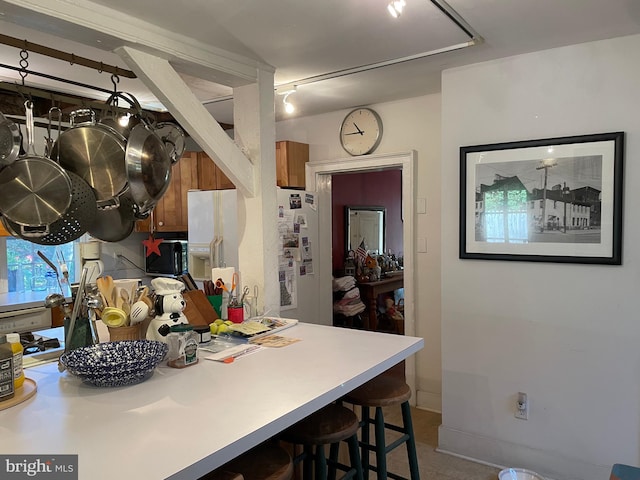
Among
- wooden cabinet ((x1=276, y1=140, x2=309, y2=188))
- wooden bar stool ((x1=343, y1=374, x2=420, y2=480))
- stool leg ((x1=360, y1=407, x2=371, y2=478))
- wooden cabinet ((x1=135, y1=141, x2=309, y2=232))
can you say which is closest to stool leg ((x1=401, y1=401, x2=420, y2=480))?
wooden bar stool ((x1=343, y1=374, x2=420, y2=480))

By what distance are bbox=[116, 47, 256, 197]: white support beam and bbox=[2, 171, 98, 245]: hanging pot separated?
50 centimetres

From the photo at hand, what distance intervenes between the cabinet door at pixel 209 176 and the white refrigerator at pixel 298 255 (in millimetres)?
880

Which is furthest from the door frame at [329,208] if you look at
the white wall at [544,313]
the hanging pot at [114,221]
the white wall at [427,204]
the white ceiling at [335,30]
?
the hanging pot at [114,221]

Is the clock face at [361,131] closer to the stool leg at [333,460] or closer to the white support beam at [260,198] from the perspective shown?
the white support beam at [260,198]

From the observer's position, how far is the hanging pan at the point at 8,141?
5.35ft

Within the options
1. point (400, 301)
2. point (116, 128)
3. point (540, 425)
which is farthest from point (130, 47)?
point (400, 301)

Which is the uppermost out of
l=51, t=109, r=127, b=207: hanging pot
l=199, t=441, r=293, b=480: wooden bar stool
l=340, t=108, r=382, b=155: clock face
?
l=340, t=108, r=382, b=155: clock face

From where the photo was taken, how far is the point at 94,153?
197cm

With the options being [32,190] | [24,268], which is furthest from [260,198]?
[24,268]

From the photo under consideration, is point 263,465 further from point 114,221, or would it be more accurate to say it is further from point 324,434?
point 114,221

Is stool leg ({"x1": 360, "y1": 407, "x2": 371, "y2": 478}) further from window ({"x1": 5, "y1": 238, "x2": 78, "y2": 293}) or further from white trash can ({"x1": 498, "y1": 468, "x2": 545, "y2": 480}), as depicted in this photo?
window ({"x1": 5, "y1": 238, "x2": 78, "y2": 293})

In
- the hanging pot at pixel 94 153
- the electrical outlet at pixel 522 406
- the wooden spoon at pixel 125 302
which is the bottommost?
the electrical outlet at pixel 522 406

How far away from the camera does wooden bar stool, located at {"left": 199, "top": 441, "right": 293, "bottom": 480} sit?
1.39m

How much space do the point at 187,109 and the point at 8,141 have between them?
739 mm
